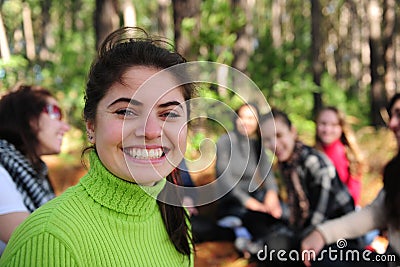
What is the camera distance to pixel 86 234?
1.25 metres

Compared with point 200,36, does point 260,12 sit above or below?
above

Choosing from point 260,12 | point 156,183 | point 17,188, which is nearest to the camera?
point 156,183

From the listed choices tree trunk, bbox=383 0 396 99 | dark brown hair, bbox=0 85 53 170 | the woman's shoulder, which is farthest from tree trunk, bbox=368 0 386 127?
the woman's shoulder

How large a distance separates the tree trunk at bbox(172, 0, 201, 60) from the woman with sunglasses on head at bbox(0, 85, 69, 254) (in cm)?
384

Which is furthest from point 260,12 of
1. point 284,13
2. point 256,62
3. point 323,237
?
point 323,237

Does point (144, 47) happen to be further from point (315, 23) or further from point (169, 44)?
point (315, 23)

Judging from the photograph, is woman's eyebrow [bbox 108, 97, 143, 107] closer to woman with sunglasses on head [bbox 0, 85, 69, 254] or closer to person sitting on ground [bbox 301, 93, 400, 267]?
woman with sunglasses on head [bbox 0, 85, 69, 254]

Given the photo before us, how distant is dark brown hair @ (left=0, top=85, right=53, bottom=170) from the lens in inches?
100

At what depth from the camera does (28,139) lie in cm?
258

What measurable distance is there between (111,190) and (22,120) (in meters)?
1.42

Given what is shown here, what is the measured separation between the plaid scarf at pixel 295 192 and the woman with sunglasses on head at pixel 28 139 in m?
1.96

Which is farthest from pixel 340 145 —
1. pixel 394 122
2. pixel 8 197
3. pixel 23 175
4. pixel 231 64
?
pixel 231 64

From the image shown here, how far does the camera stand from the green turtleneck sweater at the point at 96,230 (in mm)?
1146

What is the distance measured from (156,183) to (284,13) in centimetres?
2886
